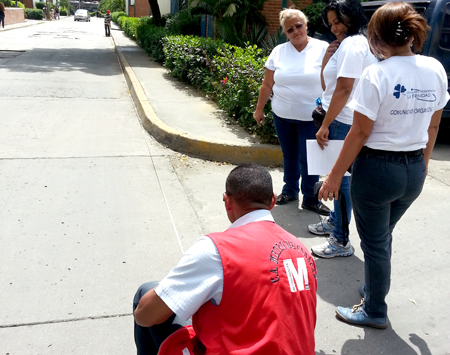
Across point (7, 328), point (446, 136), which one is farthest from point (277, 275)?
point (446, 136)

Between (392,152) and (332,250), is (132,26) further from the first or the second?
(392,152)

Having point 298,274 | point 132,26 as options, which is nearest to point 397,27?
point 298,274

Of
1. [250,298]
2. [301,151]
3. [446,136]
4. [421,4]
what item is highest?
[421,4]

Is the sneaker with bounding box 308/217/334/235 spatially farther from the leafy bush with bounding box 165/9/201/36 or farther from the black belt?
the leafy bush with bounding box 165/9/201/36

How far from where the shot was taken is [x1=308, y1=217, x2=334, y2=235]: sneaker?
3.90 m

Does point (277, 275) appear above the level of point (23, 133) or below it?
above

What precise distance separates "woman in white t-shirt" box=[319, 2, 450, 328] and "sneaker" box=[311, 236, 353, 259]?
0.96m

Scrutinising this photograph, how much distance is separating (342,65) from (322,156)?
625mm

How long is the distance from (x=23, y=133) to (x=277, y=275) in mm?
5726

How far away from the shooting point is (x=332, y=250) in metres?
3.55

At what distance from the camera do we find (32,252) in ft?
11.2

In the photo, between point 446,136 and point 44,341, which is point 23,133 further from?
point 446,136

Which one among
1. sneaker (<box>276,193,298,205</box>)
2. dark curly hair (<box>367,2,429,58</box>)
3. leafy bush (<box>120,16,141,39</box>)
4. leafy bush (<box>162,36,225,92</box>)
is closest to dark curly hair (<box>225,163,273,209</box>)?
dark curly hair (<box>367,2,429,58</box>)

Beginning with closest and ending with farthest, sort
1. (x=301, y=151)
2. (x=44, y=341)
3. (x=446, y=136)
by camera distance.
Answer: (x=44, y=341), (x=301, y=151), (x=446, y=136)
